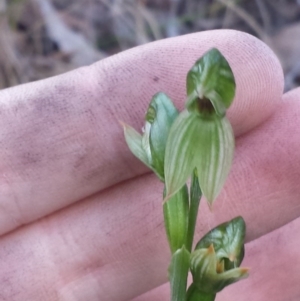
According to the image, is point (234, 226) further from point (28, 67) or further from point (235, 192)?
point (28, 67)

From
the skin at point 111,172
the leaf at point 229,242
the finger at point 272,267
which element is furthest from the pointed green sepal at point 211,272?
the finger at point 272,267

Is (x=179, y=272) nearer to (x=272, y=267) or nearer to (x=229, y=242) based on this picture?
(x=229, y=242)

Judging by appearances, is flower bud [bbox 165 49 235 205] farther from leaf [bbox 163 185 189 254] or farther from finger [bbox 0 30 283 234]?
finger [bbox 0 30 283 234]

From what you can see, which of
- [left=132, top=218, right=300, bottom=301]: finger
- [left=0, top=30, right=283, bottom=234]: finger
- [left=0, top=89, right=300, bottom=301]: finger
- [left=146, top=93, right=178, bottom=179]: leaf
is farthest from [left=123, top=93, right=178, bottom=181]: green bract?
[left=132, top=218, right=300, bottom=301]: finger

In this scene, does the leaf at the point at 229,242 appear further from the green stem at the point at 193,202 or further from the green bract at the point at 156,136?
the green bract at the point at 156,136

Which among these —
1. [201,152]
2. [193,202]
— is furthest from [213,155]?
[193,202]

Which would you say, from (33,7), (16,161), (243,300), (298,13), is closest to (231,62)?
(16,161)
